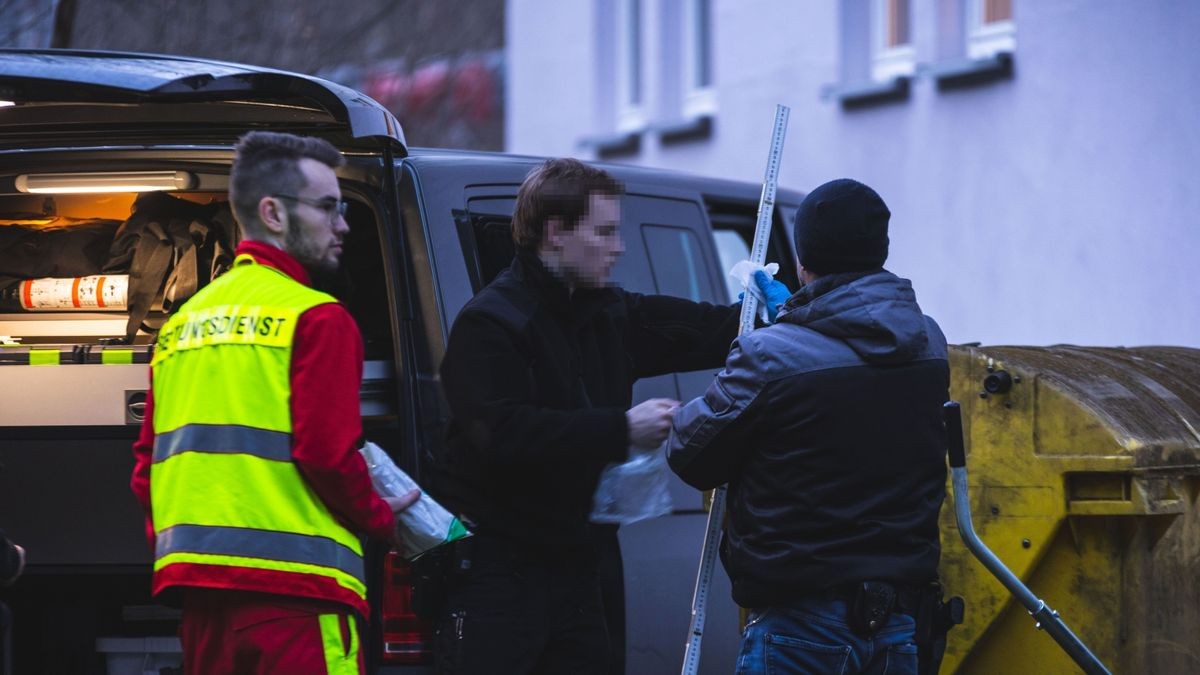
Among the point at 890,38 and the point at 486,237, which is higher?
the point at 890,38

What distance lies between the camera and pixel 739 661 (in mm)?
3441

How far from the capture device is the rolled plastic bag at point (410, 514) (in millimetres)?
3363

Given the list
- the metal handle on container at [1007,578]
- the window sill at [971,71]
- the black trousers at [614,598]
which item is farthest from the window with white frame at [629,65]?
the metal handle on container at [1007,578]

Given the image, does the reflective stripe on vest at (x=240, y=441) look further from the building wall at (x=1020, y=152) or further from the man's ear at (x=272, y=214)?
the building wall at (x=1020, y=152)

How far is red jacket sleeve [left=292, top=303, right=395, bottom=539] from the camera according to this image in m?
2.97

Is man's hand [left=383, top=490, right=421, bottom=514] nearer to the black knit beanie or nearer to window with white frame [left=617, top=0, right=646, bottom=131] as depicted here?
the black knit beanie

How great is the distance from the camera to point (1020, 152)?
11.0 meters

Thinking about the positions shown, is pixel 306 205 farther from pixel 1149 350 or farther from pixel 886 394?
pixel 1149 350

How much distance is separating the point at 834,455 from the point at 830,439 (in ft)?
0.11

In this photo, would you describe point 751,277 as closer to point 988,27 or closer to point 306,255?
point 306,255

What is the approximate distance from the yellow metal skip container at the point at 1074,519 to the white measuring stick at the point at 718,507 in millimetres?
773

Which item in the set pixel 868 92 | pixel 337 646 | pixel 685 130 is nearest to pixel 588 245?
pixel 337 646

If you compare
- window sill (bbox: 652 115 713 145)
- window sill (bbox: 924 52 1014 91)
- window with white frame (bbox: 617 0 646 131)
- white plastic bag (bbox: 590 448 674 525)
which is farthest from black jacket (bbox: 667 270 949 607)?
window with white frame (bbox: 617 0 646 131)

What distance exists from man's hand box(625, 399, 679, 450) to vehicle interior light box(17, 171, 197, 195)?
1416 millimetres
